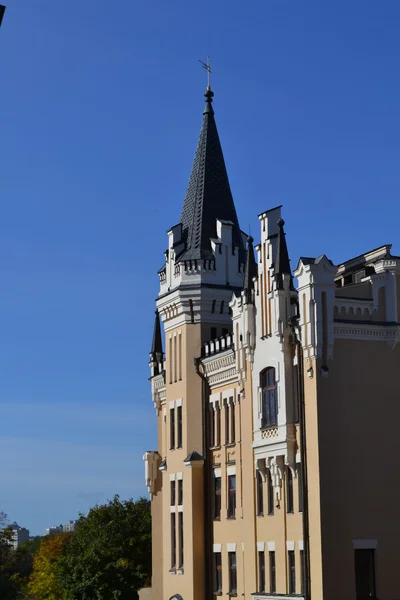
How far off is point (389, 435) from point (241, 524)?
29.9 ft

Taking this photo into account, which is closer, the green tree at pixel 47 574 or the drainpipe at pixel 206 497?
the drainpipe at pixel 206 497

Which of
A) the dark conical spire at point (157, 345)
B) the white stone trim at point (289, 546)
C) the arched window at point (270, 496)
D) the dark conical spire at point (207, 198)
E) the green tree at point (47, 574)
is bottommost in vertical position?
the green tree at point (47, 574)

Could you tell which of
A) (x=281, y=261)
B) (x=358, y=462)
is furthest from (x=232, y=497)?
(x=281, y=261)

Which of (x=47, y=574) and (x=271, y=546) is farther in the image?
(x=47, y=574)

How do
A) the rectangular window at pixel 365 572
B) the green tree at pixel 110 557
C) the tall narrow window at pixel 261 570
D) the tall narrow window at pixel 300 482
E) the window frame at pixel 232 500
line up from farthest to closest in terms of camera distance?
the green tree at pixel 110 557 → the window frame at pixel 232 500 → the tall narrow window at pixel 261 570 → the tall narrow window at pixel 300 482 → the rectangular window at pixel 365 572

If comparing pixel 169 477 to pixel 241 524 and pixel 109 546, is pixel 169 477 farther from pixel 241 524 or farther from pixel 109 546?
pixel 109 546

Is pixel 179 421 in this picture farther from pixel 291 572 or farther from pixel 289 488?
pixel 291 572

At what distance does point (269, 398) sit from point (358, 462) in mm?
5125

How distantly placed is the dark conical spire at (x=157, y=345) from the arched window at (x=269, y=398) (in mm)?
13813

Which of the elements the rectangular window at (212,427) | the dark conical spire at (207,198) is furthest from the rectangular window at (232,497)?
the dark conical spire at (207,198)

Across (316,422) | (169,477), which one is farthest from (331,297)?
(169,477)

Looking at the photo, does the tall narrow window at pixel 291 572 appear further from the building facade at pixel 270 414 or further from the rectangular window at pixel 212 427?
the rectangular window at pixel 212 427

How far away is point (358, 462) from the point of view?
41906 millimetres

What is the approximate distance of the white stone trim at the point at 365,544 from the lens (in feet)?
135
